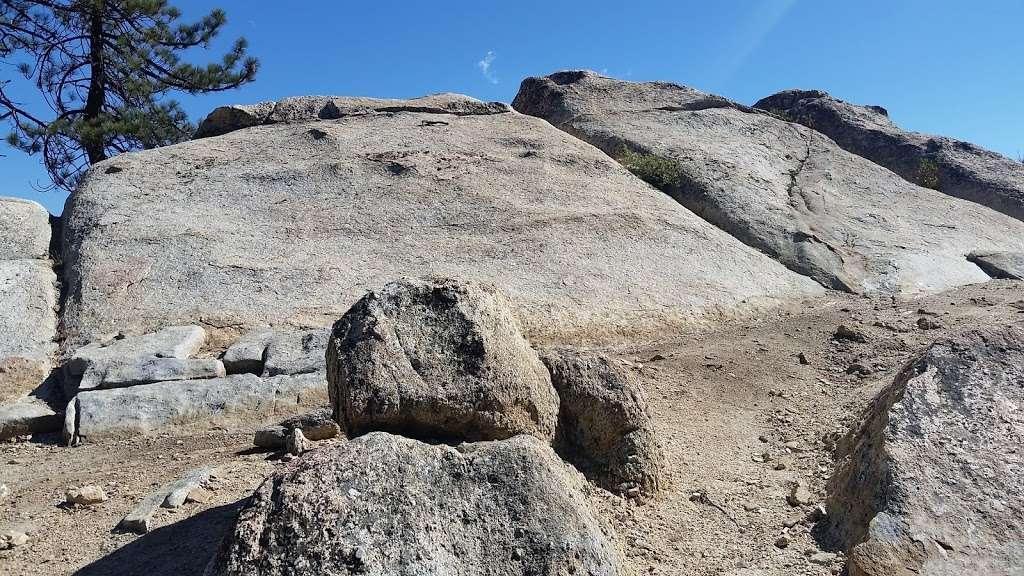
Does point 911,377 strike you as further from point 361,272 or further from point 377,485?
point 361,272

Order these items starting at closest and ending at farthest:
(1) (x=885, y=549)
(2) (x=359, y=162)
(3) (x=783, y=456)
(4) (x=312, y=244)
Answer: (1) (x=885, y=549) → (3) (x=783, y=456) → (4) (x=312, y=244) → (2) (x=359, y=162)

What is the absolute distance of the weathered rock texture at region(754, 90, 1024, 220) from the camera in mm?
12828

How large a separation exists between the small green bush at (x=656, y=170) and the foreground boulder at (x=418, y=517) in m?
7.88

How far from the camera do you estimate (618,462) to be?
3.83m

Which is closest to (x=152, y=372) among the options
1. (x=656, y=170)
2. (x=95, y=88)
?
(x=656, y=170)

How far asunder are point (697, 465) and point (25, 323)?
571 cm

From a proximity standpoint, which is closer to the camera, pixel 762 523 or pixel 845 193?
pixel 762 523

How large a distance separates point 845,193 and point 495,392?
954 centimetres

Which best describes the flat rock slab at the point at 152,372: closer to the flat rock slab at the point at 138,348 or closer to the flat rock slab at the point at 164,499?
the flat rock slab at the point at 138,348

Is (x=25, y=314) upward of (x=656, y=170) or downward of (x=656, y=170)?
downward

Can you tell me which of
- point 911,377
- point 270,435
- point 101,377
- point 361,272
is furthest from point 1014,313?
point 101,377

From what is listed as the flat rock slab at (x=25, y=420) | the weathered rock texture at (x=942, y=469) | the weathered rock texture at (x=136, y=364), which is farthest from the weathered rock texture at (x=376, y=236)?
the weathered rock texture at (x=942, y=469)

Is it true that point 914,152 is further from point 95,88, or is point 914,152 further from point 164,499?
point 95,88

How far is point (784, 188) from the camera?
10906mm
